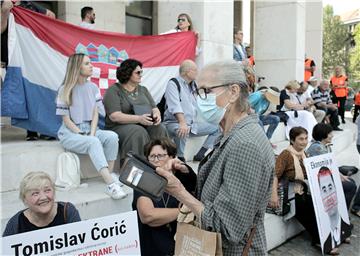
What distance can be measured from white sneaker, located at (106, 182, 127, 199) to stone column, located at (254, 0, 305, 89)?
7823 millimetres

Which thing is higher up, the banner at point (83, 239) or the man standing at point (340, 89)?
the man standing at point (340, 89)

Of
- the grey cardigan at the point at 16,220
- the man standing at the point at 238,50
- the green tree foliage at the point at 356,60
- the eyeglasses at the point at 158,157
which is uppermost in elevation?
the green tree foliage at the point at 356,60

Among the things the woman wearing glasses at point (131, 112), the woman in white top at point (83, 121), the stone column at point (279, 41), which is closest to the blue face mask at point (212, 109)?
the woman in white top at point (83, 121)

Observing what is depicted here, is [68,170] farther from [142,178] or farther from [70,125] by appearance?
[142,178]

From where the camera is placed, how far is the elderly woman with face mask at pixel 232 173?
5.64 feet

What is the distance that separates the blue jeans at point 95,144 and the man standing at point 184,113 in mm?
1246

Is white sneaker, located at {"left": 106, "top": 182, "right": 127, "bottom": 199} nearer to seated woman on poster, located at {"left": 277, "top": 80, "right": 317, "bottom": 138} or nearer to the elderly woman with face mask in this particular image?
the elderly woman with face mask

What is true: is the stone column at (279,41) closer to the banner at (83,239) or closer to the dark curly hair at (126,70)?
the dark curly hair at (126,70)

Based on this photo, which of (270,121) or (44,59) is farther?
(270,121)

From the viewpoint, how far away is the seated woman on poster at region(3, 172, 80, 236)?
259 cm

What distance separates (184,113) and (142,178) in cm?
403

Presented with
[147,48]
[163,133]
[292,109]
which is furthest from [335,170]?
[292,109]

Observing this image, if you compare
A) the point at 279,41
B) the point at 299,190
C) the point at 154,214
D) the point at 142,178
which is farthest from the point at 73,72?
the point at 279,41

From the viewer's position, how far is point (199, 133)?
607 cm
